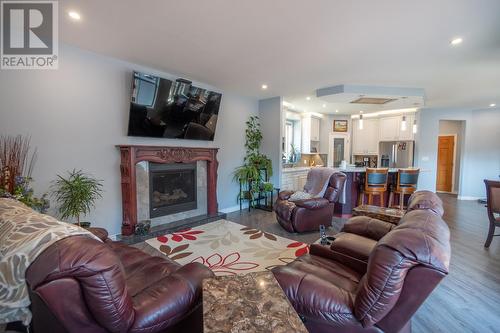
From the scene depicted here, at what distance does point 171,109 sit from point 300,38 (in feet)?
7.48

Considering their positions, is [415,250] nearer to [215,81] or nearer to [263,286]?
[263,286]

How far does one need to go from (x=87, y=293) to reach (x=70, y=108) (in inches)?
116

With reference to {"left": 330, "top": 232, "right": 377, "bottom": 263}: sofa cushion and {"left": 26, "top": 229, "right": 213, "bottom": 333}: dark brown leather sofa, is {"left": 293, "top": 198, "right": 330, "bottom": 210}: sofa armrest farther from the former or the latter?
{"left": 26, "top": 229, "right": 213, "bottom": 333}: dark brown leather sofa

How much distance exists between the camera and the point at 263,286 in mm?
1224

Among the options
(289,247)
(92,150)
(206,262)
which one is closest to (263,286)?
(206,262)

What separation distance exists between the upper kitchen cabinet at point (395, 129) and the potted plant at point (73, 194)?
24.3 feet

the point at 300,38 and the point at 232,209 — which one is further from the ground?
the point at 300,38

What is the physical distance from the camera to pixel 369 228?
2.42 meters

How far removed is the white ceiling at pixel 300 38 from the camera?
7.05 ft

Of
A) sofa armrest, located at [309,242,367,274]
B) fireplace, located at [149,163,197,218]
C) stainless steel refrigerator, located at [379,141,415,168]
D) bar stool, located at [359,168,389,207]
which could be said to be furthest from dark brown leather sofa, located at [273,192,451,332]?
stainless steel refrigerator, located at [379,141,415,168]

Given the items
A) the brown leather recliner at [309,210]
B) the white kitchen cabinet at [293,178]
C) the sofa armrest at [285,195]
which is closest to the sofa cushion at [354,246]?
the brown leather recliner at [309,210]

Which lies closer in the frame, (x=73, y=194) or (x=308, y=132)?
(x=73, y=194)

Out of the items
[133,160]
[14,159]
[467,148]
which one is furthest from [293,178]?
[467,148]

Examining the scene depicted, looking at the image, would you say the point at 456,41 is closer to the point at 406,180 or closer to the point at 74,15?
the point at 406,180
